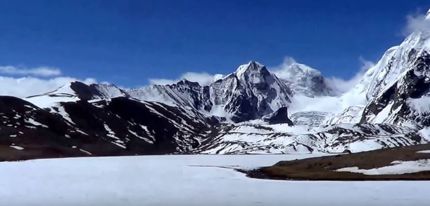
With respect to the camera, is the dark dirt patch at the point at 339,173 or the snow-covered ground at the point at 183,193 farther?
the dark dirt patch at the point at 339,173

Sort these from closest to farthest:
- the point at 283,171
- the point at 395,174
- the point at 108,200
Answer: the point at 108,200, the point at 395,174, the point at 283,171

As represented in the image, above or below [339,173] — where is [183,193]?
below

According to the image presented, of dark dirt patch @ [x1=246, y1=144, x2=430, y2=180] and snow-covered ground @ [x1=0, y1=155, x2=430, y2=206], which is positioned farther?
dark dirt patch @ [x1=246, y1=144, x2=430, y2=180]

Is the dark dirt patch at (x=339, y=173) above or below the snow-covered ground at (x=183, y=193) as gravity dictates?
above

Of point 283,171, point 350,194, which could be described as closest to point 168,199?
point 350,194

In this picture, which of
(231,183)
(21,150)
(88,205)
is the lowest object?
(88,205)

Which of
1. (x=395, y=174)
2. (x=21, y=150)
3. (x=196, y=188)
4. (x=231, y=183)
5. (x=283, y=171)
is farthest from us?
(x=21, y=150)

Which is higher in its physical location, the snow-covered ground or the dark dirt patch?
the dark dirt patch

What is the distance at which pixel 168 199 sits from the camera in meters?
49.1

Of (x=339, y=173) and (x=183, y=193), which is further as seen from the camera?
(x=339, y=173)

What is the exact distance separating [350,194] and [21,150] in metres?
152

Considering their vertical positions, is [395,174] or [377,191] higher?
[395,174]

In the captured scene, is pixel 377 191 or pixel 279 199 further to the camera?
pixel 377 191

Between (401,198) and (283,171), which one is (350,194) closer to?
(401,198)
